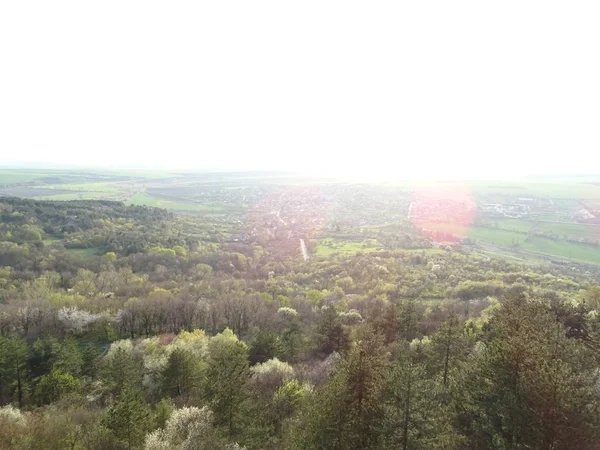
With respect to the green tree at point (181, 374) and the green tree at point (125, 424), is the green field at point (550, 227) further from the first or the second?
the green tree at point (125, 424)

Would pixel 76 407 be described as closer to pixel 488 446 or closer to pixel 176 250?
pixel 488 446

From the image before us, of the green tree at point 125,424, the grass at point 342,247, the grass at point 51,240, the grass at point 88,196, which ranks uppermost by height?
the grass at point 88,196

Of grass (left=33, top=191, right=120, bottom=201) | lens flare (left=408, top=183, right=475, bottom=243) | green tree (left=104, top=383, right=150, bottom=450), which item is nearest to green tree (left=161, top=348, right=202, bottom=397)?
green tree (left=104, top=383, right=150, bottom=450)

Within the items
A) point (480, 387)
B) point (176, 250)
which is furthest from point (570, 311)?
point (176, 250)

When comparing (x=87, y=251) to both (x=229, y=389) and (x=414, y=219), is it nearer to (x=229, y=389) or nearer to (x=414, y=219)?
(x=229, y=389)

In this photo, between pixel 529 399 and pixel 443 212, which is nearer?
pixel 529 399

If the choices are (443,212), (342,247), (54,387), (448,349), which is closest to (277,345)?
(448,349)

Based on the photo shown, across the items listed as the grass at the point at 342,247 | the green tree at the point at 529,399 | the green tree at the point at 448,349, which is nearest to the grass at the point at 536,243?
the grass at the point at 342,247

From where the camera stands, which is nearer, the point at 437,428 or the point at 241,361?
the point at 437,428
